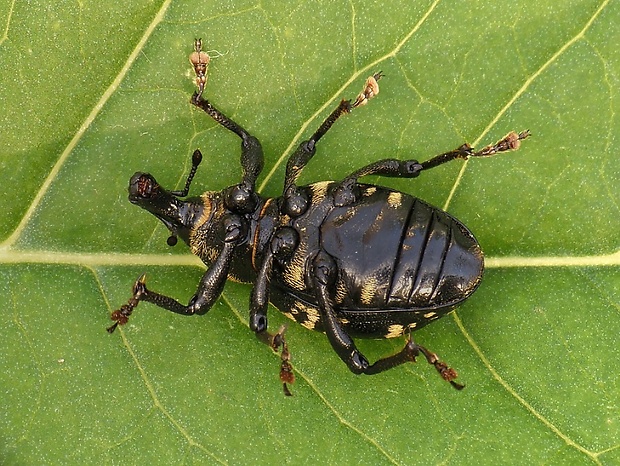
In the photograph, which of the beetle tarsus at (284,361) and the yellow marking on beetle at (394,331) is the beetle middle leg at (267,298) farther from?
the yellow marking on beetle at (394,331)

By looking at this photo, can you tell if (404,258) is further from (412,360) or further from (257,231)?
(257,231)

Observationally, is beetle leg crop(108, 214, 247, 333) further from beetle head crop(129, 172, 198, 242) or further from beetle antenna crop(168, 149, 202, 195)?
beetle antenna crop(168, 149, 202, 195)

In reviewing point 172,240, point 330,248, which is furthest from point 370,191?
point 172,240

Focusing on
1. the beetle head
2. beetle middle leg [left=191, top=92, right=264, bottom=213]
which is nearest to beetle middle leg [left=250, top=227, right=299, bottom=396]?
beetle middle leg [left=191, top=92, right=264, bottom=213]

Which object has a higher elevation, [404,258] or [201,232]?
[404,258]

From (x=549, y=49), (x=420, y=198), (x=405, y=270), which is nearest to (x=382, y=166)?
(x=420, y=198)

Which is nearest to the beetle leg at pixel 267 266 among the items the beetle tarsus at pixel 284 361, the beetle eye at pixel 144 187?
the beetle tarsus at pixel 284 361
